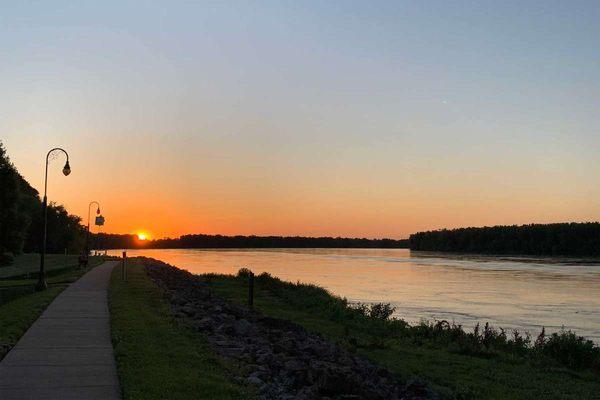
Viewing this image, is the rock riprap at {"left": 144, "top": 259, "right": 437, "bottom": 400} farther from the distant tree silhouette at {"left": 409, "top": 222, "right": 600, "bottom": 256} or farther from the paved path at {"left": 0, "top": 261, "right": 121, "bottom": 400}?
the distant tree silhouette at {"left": 409, "top": 222, "right": 600, "bottom": 256}

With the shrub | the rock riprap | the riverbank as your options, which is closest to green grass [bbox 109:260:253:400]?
the riverbank

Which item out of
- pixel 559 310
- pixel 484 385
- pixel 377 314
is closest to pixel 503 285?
pixel 559 310

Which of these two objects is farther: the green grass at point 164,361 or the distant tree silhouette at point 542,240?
the distant tree silhouette at point 542,240

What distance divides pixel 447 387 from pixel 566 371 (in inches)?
188

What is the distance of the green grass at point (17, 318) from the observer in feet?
41.6

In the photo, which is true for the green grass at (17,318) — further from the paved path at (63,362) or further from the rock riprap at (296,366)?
the rock riprap at (296,366)

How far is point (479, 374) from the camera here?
14000 millimetres

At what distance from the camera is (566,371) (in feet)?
50.8

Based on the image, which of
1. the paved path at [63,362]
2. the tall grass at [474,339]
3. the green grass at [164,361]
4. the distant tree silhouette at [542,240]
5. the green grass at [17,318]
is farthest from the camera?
the distant tree silhouette at [542,240]

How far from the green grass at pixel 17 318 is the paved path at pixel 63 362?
202 mm

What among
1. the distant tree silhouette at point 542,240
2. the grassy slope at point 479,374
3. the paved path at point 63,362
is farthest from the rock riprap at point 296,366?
the distant tree silhouette at point 542,240

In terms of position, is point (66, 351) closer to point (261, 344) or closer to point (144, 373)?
point (144, 373)

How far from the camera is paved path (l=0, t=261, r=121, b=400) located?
8570 millimetres

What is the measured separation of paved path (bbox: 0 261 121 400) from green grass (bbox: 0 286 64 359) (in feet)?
0.66
